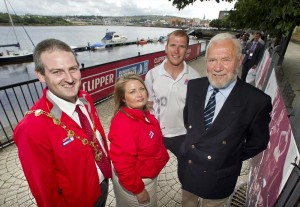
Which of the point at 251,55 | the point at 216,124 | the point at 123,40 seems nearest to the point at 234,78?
the point at 216,124

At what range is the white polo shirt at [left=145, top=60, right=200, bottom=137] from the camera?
3.02 metres

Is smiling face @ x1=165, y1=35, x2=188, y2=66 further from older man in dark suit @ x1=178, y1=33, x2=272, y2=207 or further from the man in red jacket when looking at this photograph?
the man in red jacket

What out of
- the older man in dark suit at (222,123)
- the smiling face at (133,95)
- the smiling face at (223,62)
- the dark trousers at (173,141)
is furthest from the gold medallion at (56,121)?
the dark trousers at (173,141)

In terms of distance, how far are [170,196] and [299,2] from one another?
4437 mm

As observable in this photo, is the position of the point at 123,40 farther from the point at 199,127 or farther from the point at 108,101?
the point at 199,127

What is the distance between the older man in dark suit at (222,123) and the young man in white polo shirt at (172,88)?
2.37 ft

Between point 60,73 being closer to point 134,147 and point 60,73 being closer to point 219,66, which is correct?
point 134,147

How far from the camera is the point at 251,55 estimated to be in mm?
8164

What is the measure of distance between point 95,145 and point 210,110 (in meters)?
1.33

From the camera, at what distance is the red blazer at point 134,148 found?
1941mm

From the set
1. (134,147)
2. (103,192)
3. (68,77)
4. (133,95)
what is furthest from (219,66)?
(103,192)

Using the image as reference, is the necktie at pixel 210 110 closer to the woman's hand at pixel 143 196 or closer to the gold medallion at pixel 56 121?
the woman's hand at pixel 143 196

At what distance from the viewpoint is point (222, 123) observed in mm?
1921

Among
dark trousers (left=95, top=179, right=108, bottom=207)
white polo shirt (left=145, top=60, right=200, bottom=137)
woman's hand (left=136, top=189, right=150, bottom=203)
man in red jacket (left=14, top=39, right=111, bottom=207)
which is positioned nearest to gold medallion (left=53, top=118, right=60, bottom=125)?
man in red jacket (left=14, top=39, right=111, bottom=207)
